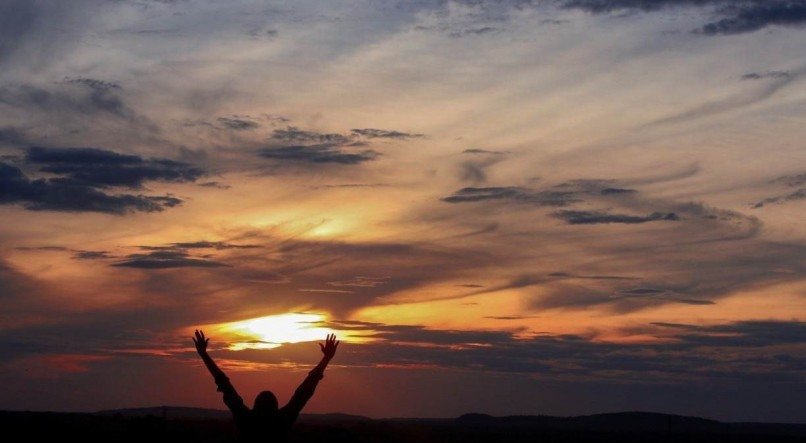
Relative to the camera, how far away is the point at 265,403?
10.5 meters

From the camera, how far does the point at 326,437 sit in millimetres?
46656

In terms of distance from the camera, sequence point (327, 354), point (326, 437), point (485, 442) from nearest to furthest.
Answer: point (327, 354)
point (326, 437)
point (485, 442)

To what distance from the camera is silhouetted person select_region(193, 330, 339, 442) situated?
10430mm

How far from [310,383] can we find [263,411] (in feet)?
2.76

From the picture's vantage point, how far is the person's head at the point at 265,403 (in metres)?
10.5

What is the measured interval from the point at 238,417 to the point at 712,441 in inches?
4434

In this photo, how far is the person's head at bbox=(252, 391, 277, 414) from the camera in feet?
34.3

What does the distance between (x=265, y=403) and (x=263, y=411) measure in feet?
0.29

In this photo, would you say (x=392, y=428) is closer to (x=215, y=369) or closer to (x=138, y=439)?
(x=138, y=439)

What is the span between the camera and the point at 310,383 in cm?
1120

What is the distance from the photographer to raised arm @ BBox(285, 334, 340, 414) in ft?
35.8

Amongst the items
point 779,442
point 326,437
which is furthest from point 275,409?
point 779,442

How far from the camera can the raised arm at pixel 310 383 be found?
Result: 10.9m

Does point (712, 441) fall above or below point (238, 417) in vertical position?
above
